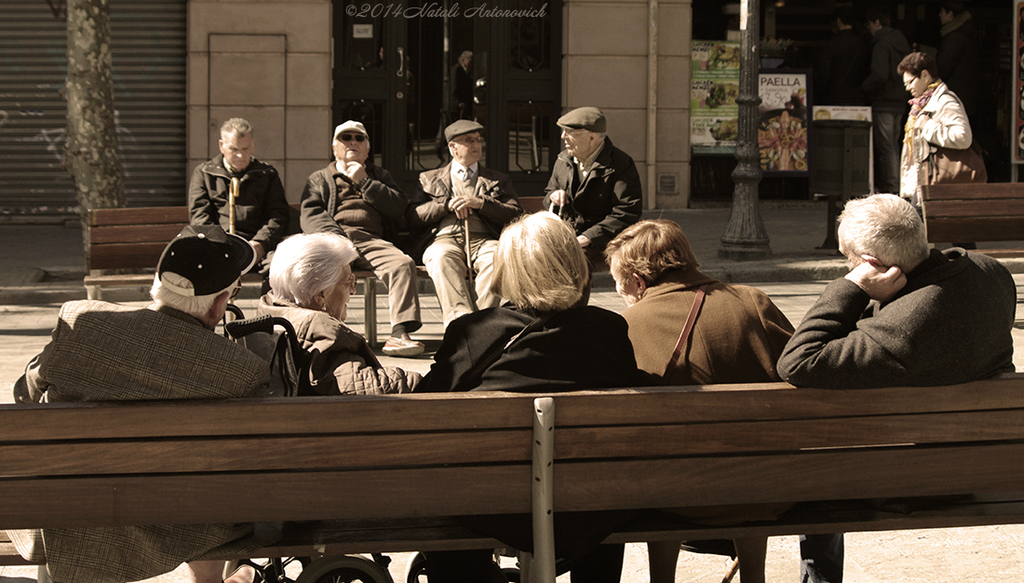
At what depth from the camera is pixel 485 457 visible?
2787mm

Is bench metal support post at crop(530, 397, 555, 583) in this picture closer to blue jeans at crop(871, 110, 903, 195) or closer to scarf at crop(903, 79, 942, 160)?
scarf at crop(903, 79, 942, 160)

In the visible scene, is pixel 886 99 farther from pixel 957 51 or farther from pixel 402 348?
pixel 402 348

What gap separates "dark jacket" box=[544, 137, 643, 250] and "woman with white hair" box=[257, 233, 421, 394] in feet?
11.4

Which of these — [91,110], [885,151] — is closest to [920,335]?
[91,110]

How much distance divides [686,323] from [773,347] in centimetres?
27

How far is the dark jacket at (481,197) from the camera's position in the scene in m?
7.17

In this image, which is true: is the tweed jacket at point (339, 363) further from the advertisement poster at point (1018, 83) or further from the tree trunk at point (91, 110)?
the advertisement poster at point (1018, 83)

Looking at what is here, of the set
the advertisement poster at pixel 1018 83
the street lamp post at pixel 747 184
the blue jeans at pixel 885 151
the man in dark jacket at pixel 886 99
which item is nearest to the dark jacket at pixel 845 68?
the man in dark jacket at pixel 886 99

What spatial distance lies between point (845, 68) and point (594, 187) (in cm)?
790

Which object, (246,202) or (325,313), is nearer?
(325,313)

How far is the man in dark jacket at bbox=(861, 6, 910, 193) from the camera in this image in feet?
41.7

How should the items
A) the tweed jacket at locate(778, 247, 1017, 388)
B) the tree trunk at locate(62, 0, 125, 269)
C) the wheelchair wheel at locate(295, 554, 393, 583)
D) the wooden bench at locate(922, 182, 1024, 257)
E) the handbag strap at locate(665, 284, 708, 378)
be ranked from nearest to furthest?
the tweed jacket at locate(778, 247, 1017, 388) < the wheelchair wheel at locate(295, 554, 393, 583) < the handbag strap at locate(665, 284, 708, 378) < the wooden bench at locate(922, 182, 1024, 257) < the tree trunk at locate(62, 0, 125, 269)

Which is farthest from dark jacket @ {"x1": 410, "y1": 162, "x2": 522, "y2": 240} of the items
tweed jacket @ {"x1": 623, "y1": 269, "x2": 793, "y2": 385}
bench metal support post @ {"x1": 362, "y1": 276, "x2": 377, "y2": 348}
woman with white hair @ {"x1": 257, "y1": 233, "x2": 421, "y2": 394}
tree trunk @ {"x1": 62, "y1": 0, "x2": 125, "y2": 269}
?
tweed jacket @ {"x1": 623, "y1": 269, "x2": 793, "y2": 385}

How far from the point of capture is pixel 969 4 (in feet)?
50.8
